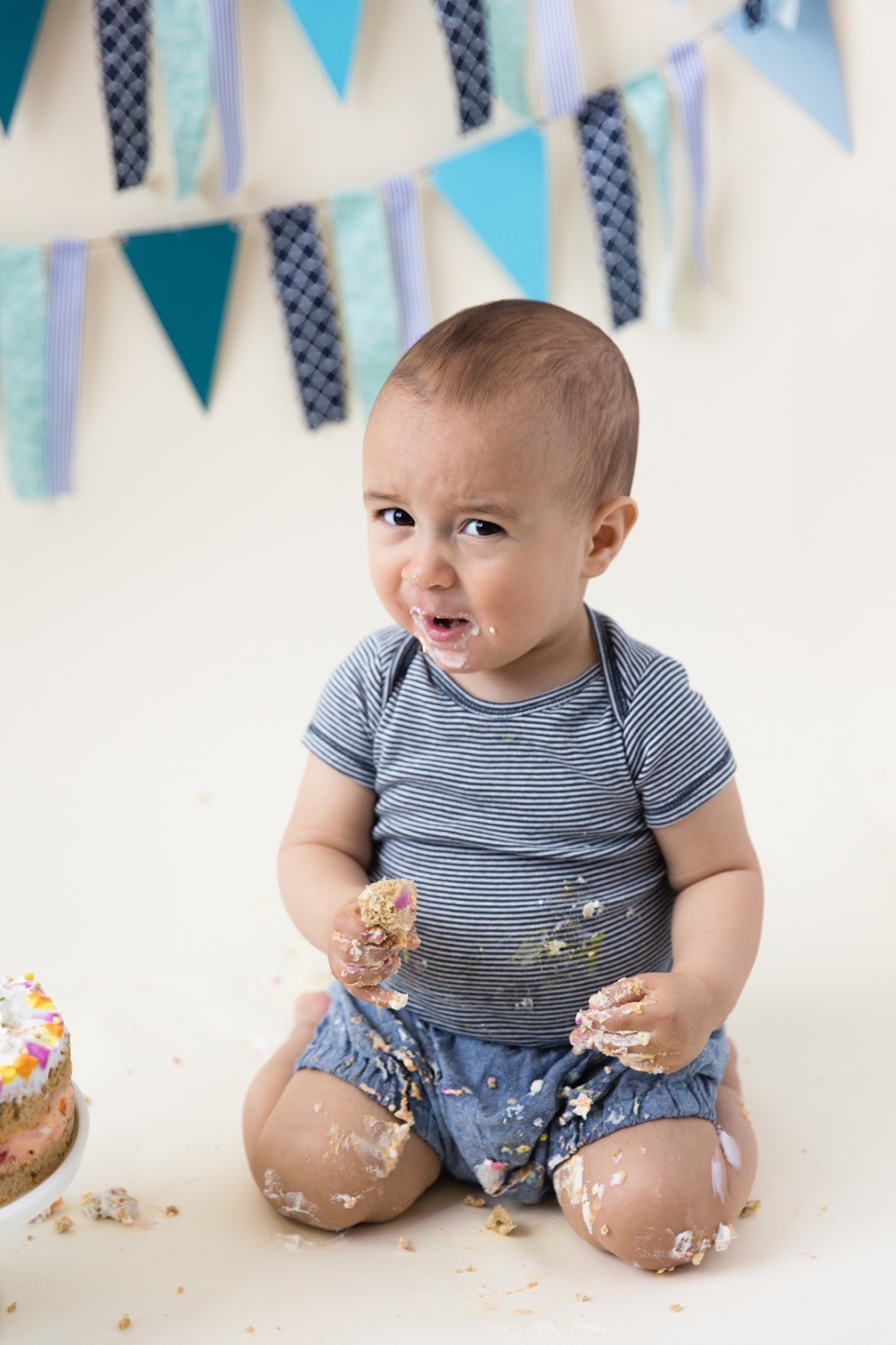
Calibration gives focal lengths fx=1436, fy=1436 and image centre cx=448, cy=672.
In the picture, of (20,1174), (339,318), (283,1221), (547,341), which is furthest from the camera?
(339,318)

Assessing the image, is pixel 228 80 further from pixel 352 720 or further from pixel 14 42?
pixel 352 720

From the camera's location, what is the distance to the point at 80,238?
74.9 inches

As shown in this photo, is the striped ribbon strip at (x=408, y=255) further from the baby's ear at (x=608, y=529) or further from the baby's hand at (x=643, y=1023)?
the baby's hand at (x=643, y=1023)

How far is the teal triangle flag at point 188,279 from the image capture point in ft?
6.22

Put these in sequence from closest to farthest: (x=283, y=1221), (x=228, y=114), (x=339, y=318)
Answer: (x=283, y=1221), (x=228, y=114), (x=339, y=318)

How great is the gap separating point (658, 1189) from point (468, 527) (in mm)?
555

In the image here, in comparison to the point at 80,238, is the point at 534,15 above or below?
above

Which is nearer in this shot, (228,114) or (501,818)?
(501,818)

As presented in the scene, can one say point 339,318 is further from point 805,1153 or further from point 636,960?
point 805,1153

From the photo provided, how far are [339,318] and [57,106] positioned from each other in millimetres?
450

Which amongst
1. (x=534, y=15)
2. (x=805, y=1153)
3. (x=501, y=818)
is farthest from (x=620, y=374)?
(x=534, y=15)

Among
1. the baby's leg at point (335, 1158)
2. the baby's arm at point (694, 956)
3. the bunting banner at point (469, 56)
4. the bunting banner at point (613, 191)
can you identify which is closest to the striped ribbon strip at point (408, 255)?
the bunting banner at point (469, 56)

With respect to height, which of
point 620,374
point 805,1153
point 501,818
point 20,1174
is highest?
point 620,374

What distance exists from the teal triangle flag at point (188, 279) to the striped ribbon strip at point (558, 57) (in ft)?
A: 1.48
